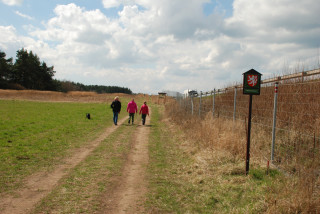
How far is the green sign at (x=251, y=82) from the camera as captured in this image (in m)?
5.51

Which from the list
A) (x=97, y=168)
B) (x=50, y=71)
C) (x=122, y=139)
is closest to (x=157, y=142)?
(x=122, y=139)

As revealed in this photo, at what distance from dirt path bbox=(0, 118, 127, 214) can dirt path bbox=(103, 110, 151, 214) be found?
4.32ft

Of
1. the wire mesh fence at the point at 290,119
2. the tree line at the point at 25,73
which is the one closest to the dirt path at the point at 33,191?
the wire mesh fence at the point at 290,119

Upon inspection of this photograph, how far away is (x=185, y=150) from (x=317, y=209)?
18.3 ft

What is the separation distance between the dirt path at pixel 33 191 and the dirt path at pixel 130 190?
132cm

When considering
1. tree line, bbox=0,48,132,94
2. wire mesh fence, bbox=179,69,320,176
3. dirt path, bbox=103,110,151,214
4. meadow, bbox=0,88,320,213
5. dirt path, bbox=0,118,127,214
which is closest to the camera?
meadow, bbox=0,88,320,213

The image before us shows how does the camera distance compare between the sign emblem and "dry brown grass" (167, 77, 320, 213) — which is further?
the sign emblem

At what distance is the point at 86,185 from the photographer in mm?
5488

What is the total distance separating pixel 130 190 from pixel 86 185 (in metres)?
0.99

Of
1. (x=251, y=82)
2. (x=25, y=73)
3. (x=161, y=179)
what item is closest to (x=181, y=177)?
(x=161, y=179)

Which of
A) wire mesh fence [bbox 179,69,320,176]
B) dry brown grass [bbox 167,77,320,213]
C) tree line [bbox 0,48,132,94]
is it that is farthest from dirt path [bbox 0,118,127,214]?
tree line [bbox 0,48,132,94]

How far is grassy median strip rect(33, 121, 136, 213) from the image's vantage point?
439 cm

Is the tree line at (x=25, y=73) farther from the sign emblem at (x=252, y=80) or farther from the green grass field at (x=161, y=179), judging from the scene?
the sign emblem at (x=252, y=80)

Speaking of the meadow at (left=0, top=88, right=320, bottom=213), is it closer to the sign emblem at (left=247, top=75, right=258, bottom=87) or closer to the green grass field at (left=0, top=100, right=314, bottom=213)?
the green grass field at (left=0, top=100, right=314, bottom=213)
